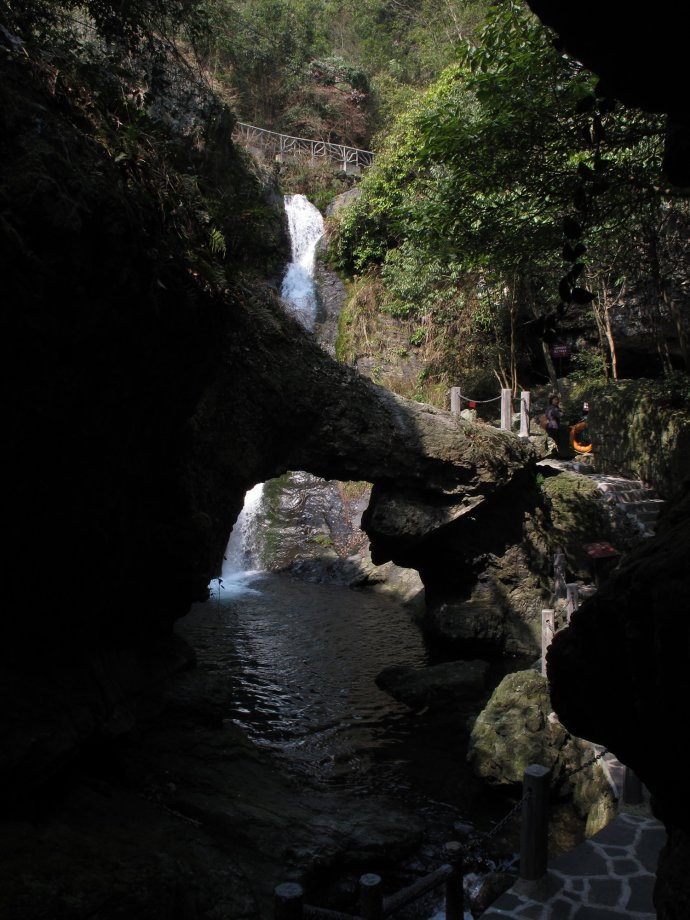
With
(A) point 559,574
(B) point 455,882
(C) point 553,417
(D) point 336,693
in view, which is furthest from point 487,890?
(C) point 553,417

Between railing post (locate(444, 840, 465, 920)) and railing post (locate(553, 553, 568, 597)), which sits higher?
railing post (locate(553, 553, 568, 597))

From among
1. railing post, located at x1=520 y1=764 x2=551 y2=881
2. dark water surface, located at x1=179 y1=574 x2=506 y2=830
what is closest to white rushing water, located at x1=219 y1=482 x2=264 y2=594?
dark water surface, located at x1=179 y1=574 x2=506 y2=830

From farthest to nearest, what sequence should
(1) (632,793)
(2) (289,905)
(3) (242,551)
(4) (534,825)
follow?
(3) (242,551), (1) (632,793), (4) (534,825), (2) (289,905)

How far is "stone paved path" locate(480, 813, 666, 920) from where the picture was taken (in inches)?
182

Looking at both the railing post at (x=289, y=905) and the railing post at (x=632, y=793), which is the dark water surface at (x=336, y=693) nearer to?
the railing post at (x=632, y=793)

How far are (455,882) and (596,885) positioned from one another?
1058 millimetres

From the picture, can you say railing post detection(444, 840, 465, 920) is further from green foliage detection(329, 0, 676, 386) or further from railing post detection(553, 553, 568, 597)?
railing post detection(553, 553, 568, 597)

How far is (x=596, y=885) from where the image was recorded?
4.90 meters

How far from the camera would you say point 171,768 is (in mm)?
7168

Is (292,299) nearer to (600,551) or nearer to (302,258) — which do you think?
(302,258)

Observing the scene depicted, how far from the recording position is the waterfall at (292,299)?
62.5 feet

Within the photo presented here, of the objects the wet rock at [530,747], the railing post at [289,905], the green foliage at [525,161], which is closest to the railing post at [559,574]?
the wet rock at [530,747]

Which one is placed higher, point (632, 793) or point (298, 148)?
point (298, 148)

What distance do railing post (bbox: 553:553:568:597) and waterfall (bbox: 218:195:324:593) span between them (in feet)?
25.5
